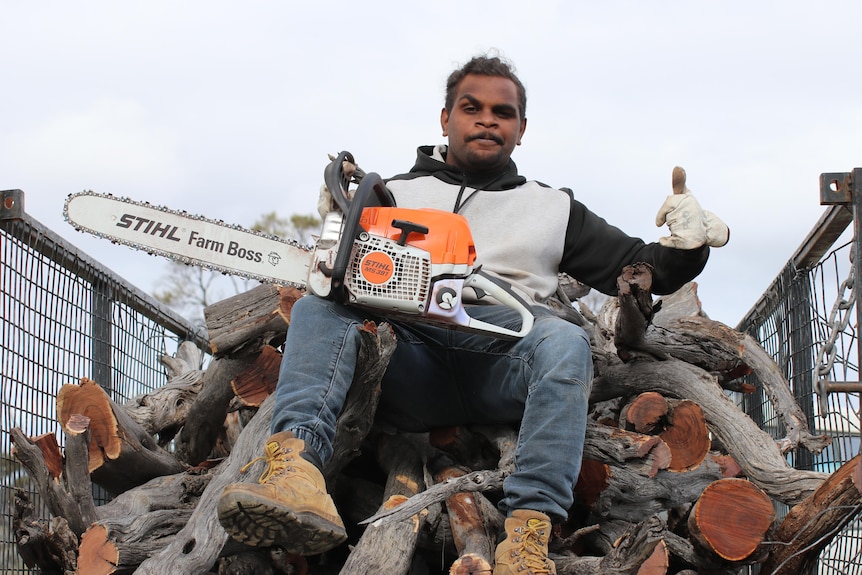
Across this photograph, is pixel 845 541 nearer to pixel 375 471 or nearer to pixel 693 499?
pixel 693 499

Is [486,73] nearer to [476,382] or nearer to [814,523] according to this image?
[476,382]

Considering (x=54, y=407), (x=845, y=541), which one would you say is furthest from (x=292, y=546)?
(x=845, y=541)

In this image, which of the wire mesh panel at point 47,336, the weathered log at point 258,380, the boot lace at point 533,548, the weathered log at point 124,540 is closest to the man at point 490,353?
the boot lace at point 533,548

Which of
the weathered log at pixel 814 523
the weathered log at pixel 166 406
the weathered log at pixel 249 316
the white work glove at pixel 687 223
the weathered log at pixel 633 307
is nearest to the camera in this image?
the weathered log at pixel 814 523

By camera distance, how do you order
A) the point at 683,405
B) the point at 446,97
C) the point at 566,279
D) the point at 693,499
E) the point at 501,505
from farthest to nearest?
the point at 566,279, the point at 446,97, the point at 683,405, the point at 693,499, the point at 501,505

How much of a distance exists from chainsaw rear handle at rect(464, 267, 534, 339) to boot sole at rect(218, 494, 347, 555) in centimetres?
74

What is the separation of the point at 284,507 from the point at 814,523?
4.93ft

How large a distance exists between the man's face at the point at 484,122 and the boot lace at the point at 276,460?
1.44 metres

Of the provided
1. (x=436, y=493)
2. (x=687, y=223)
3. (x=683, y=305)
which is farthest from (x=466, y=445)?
(x=683, y=305)

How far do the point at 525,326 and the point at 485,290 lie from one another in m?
0.16

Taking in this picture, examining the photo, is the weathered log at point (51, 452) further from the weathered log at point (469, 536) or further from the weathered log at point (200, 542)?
the weathered log at point (469, 536)

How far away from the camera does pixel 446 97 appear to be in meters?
3.89

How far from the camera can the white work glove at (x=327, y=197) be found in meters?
3.17

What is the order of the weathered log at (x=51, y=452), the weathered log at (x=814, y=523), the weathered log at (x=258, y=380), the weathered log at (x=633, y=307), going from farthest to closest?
the weathered log at (x=258, y=380), the weathered log at (x=51, y=452), the weathered log at (x=633, y=307), the weathered log at (x=814, y=523)
